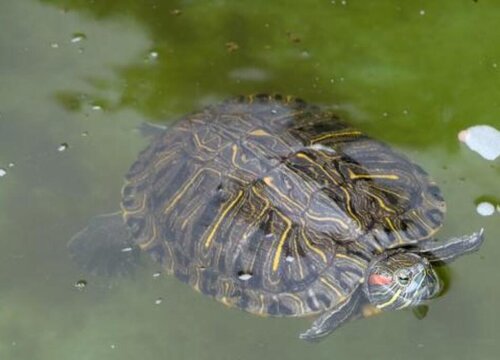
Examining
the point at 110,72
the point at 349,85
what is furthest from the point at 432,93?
the point at 110,72

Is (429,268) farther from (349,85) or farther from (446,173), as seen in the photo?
(349,85)

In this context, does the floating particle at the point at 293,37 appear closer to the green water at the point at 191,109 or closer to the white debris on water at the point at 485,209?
the green water at the point at 191,109

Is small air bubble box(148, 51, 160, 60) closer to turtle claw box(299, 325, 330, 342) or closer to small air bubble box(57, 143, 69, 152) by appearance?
small air bubble box(57, 143, 69, 152)

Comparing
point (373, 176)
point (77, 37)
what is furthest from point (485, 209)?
point (77, 37)

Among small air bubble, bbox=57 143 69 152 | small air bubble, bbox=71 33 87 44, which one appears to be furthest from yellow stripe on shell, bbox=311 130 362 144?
small air bubble, bbox=71 33 87 44

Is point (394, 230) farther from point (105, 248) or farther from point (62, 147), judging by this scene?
point (62, 147)

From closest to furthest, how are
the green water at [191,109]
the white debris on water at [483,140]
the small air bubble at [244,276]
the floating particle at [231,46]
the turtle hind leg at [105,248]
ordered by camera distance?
1. the small air bubble at [244,276]
2. the green water at [191,109]
3. the turtle hind leg at [105,248]
4. the white debris on water at [483,140]
5. the floating particle at [231,46]

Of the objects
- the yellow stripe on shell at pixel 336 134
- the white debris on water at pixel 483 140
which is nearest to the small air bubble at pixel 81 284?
the yellow stripe on shell at pixel 336 134
